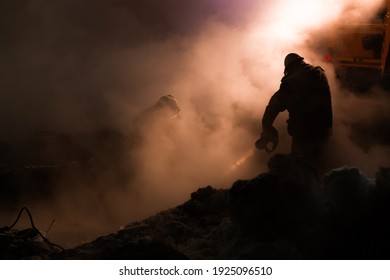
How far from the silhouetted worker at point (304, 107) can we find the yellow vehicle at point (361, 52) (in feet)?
10.8

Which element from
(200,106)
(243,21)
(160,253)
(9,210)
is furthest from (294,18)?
(160,253)

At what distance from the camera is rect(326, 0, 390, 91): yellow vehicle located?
31.4 feet

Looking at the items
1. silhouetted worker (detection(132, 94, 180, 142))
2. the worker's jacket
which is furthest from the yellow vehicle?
silhouetted worker (detection(132, 94, 180, 142))

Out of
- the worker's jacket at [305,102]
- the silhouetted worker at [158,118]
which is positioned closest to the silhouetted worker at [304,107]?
the worker's jacket at [305,102]

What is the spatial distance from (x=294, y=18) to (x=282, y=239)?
8.82 m

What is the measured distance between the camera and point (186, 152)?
11.4 m

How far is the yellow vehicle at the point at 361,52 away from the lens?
9586 millimetres

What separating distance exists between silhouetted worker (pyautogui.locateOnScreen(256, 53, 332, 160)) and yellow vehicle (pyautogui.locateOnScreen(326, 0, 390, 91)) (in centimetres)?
329

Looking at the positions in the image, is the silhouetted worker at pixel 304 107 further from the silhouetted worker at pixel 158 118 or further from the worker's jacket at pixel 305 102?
the silhouetted worker at pixel 158 118

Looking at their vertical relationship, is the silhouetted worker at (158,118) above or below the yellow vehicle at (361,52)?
below

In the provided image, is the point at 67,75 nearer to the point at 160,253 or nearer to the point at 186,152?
the point at 186,152

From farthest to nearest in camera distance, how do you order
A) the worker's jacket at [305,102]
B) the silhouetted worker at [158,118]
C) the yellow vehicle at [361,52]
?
the silhouetted worker at [158,118], the yellow vehicle at [361,52], the worker's jacket at [305,102]

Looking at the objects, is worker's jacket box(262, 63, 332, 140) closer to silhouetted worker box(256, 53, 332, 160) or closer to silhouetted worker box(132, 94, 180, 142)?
silhouetted worker box(256, 53, 332, 160)

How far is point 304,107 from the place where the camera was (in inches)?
241
